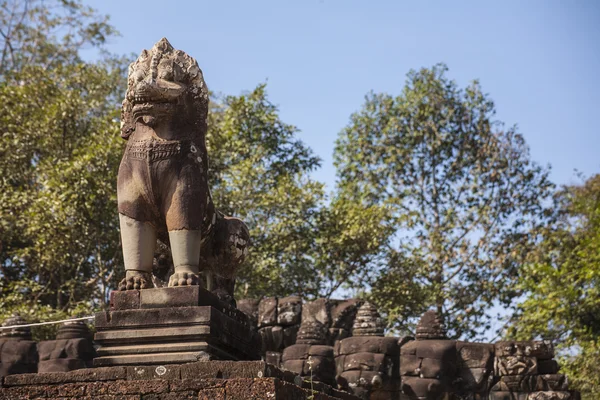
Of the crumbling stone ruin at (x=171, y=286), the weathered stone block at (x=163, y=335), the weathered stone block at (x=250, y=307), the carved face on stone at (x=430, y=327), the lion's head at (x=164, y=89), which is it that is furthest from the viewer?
the weathered stone block at (x=250, y=307)

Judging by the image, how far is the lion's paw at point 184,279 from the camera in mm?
6594

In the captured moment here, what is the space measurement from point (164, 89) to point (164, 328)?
5.49 feet

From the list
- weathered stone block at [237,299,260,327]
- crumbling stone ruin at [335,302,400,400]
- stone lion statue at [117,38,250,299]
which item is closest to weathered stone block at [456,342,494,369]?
crumbling stone ruin at [335,302,400,400]

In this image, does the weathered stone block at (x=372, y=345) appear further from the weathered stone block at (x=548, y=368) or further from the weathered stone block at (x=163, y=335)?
the weathered stone block at (x=163, y=335)

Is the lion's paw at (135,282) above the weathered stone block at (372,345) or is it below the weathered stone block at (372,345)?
above

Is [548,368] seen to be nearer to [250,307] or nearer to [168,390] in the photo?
[250,307]

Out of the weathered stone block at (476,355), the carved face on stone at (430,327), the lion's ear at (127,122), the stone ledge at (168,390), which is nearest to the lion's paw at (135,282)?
the stone ledge at (168,390)

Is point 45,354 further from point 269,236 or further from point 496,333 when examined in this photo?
point 496,333

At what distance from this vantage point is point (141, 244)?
269 inches

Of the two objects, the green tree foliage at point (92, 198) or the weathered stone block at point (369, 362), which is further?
the green tree foliage at point (92, 198)

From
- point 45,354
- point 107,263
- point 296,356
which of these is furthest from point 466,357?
point 107,263

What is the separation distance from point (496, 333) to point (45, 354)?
43.8 feet

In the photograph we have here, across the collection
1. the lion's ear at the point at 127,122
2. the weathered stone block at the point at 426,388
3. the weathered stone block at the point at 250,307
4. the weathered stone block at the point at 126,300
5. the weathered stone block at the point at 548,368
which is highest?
the lion's ear at the point at 127,122

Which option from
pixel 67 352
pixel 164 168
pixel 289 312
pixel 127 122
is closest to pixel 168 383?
pixel 164 168
